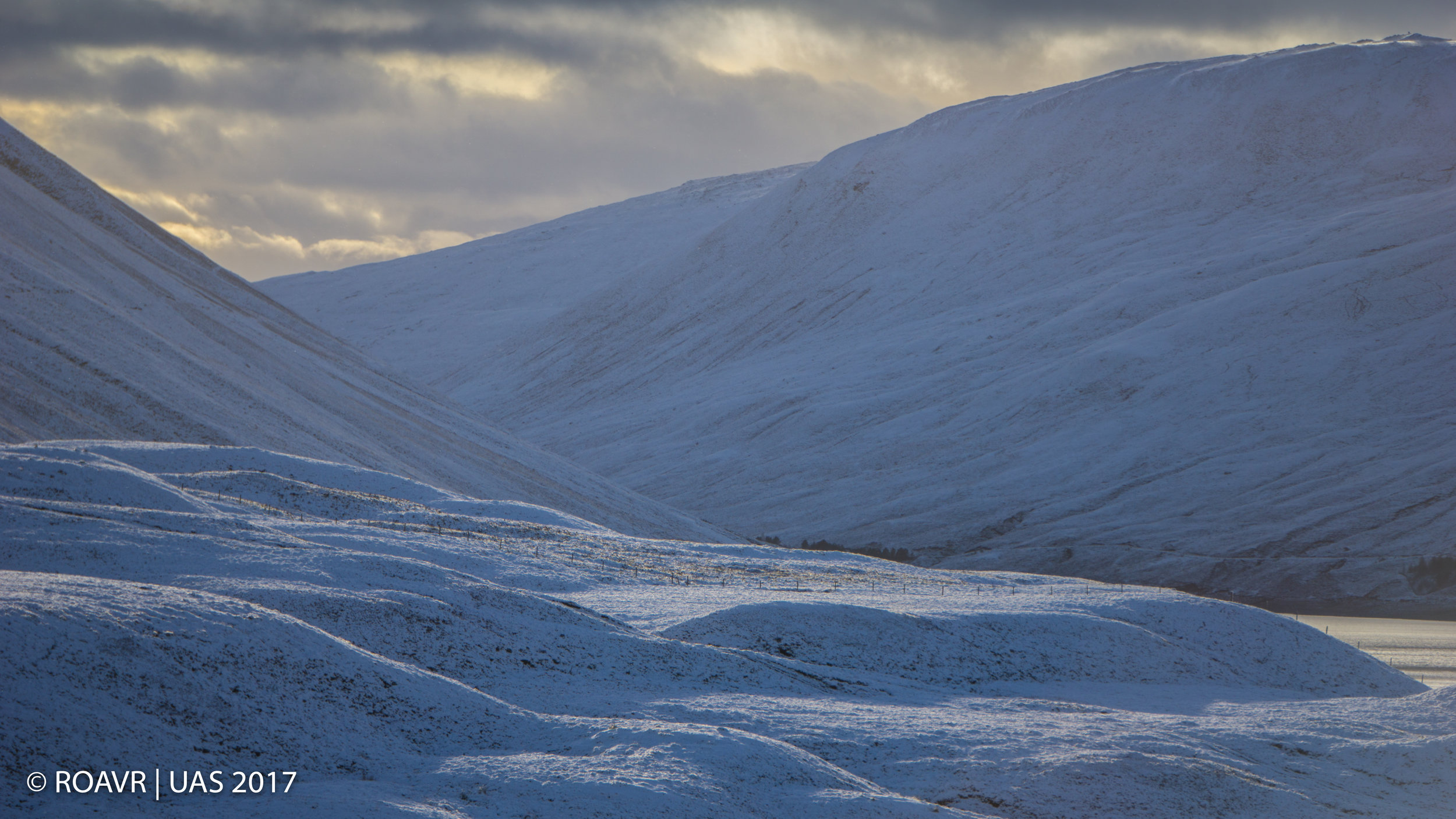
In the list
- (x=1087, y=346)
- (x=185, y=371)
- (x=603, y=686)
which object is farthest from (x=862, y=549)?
(x=603, y=686)

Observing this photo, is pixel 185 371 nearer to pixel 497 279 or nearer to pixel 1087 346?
pixel 1087 346

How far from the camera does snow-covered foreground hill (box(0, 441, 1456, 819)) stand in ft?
33.5

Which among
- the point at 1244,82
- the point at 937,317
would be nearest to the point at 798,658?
the point at 937,317

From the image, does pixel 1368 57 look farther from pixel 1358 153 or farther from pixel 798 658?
pixel 798 658

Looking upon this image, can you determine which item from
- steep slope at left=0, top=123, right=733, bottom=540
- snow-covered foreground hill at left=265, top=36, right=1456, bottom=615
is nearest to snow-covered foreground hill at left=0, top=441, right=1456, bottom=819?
steep slope at left=0, top=123, right=733, bottom=540

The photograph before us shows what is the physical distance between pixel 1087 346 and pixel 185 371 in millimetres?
53209

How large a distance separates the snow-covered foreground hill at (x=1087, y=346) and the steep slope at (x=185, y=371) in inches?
683

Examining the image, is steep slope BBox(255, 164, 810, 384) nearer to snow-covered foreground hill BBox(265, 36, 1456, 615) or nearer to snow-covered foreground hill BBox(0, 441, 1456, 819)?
snow-covered foreground hill BBox(265, 36, 1456, 615)

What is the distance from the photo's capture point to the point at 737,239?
10644 centimetres

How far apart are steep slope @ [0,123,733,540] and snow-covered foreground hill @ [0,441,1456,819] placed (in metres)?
12.1

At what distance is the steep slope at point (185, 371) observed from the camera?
3556cm

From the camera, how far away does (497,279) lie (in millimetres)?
136000

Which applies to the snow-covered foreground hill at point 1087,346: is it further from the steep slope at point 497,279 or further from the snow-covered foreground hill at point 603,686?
the snow-covered foreground hill at point 603,686

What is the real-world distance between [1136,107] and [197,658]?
321 ft
